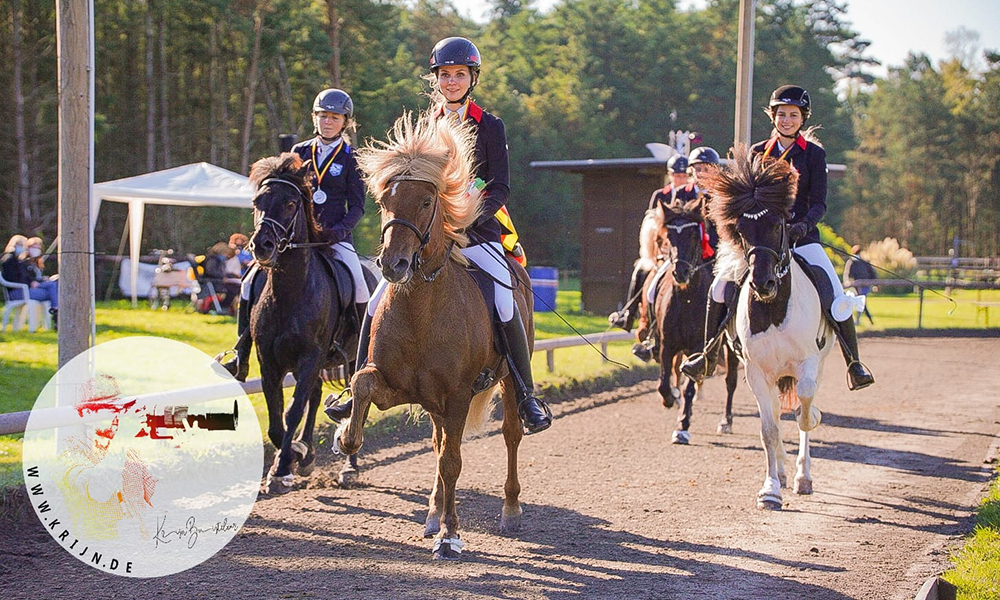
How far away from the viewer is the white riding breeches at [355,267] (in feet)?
27.3

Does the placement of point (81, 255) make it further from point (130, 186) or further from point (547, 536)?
point (130, 186)

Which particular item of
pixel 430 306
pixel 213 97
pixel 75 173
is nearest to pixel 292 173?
pixel 75 173

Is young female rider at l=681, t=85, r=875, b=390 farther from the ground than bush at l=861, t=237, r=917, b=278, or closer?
farther from the ground

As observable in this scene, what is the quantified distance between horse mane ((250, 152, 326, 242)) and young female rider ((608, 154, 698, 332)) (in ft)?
15.0

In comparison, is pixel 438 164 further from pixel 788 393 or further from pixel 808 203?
pixel 788 393

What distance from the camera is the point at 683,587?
5.55 meters

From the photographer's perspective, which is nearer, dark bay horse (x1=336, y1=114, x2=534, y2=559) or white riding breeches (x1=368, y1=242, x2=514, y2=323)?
dark bay horse (x1=336, y1=114, x2=534, y2=559)

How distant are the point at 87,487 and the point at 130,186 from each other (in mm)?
16403

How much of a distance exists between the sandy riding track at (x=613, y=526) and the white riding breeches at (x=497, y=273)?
60.1 inches

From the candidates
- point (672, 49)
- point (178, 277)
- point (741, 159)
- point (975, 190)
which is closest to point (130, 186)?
point (178, 277)

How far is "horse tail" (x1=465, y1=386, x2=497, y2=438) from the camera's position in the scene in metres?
6.68

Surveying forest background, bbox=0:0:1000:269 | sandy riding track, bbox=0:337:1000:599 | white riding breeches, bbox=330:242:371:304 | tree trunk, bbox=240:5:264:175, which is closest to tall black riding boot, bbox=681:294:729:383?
sandy riding track, bbox=0:337:1000:599

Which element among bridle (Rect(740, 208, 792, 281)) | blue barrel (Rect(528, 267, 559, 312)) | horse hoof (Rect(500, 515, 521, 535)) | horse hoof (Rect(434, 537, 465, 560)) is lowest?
horse hoof (Rect(500, 515, 521, 535))

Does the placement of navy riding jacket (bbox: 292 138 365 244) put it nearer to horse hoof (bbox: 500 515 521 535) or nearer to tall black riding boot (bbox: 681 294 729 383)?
horse hoof (bbox: 500 515 521 535)
